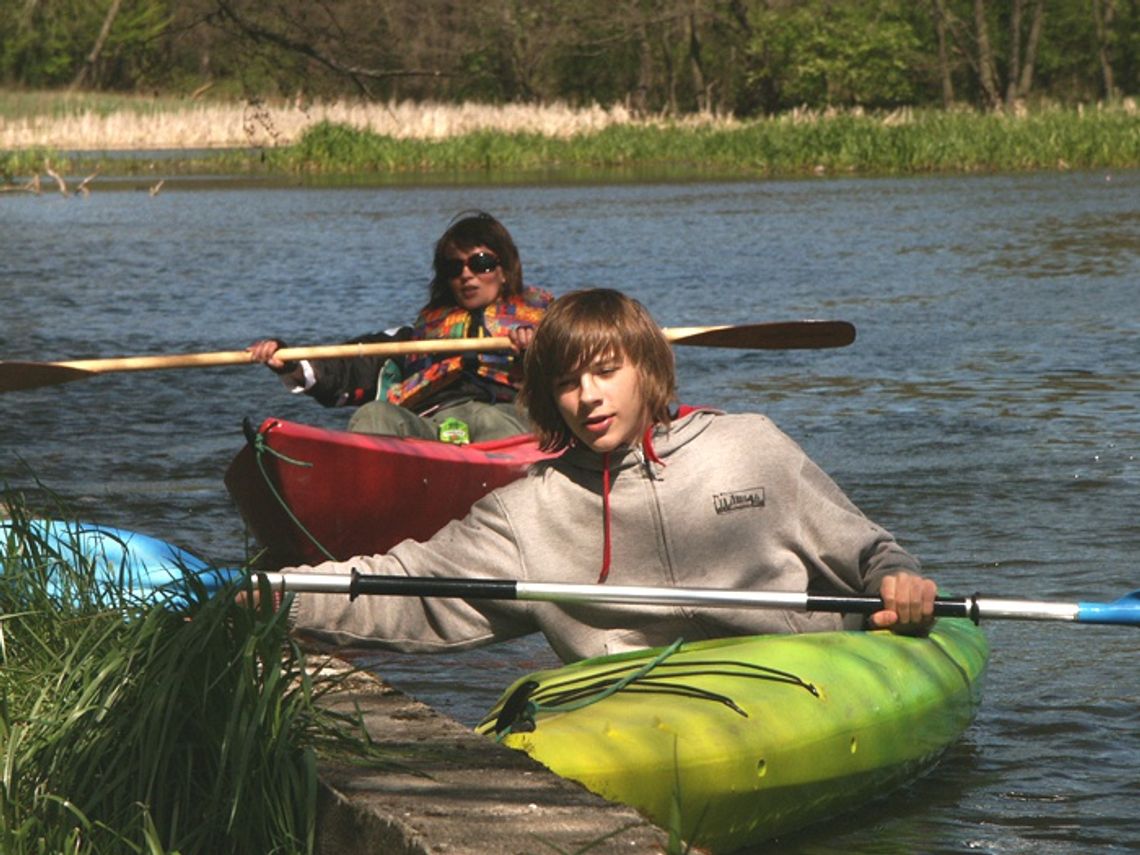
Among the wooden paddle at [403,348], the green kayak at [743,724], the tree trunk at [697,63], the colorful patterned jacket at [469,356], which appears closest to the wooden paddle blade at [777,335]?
the wooden paddle at [403,348]

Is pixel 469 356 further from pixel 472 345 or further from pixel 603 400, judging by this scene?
pixel 603 400

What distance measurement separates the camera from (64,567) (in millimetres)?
4035

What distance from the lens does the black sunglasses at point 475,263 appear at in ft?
23.2

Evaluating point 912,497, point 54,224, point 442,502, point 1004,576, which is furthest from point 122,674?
point 54,224

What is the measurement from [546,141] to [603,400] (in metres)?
34.4

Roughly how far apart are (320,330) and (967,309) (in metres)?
4.68

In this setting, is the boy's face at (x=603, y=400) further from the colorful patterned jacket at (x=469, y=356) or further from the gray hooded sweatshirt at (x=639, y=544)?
the colorful patterned jacket at (x=469, y=356)

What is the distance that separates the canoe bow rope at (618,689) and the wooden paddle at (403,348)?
255 cm

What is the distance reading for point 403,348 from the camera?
6.89m

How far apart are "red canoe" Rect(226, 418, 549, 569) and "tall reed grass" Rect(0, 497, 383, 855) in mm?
2425

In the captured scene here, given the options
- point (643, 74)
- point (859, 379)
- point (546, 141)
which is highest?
point (643, 74)

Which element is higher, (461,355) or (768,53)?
(768,53)

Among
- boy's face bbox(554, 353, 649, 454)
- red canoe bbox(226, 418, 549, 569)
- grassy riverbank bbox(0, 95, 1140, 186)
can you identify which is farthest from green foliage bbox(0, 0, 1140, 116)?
boy's face bbox(554, 353, 649, 454)

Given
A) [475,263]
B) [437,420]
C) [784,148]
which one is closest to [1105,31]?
[784,148]
